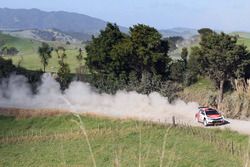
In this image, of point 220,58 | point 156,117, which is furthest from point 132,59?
point 156,117

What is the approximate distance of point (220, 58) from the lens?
50844 mm

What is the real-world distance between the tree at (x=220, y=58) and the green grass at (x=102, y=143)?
16981mm

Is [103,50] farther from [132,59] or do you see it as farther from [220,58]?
[220,58]

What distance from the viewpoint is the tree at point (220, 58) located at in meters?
50.9

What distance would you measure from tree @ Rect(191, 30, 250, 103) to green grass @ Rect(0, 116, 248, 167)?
55.7ft

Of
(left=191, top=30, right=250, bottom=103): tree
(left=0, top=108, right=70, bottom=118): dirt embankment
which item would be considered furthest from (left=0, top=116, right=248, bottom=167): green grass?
(left=191, top=30, right=250, bottom=103): tree

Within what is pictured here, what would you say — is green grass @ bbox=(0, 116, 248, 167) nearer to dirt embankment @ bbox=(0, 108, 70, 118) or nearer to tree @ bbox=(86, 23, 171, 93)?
dirt embankment @ bbox=(0, 108, 70, 118)

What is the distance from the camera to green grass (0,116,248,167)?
25547 millimetres

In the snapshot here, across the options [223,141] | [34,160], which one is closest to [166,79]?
[223,141]

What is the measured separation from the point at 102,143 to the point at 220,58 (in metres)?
23.7

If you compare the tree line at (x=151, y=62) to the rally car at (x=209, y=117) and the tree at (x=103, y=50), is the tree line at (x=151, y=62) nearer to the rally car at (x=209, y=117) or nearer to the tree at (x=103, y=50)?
the tree at (x=103, y=50)

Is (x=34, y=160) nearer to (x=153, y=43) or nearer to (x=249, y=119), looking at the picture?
(x=249, y=119)

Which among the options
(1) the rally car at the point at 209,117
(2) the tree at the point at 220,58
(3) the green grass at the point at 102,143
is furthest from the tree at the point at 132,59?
(3) the green grass at the point at 102,143

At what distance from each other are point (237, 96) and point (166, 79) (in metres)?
14.5
